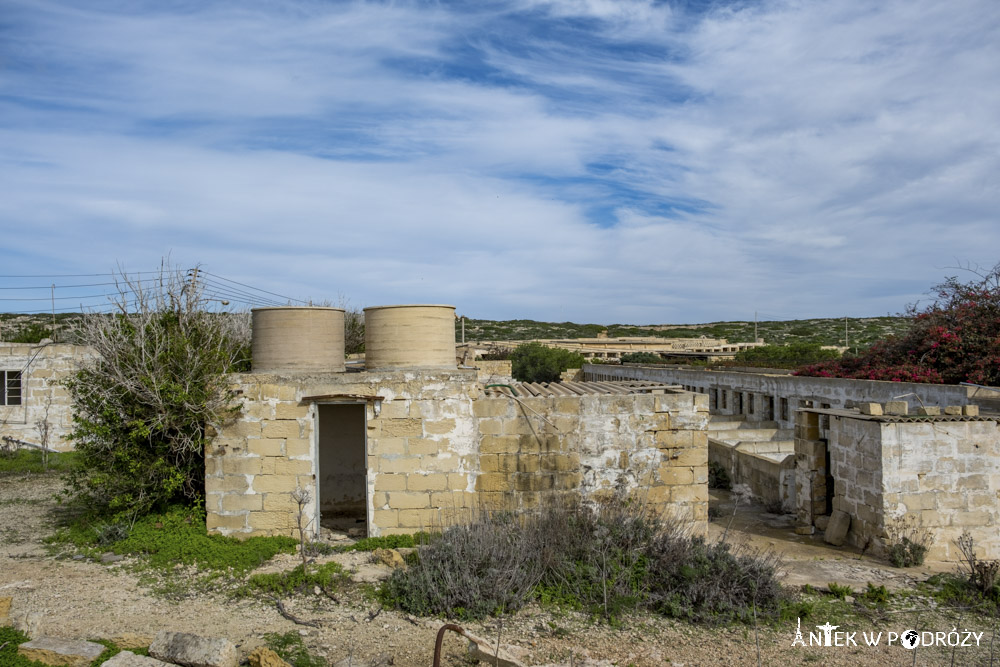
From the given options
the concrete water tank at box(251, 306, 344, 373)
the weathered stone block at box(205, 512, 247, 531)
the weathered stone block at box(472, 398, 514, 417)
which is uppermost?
the concrete water tank at box(251, 306, 344, 373)

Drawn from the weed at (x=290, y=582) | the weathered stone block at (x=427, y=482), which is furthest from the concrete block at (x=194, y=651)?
the weathered stone block at (x=427, y=482)

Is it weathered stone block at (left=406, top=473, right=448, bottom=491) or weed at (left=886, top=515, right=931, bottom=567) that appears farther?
weed at (left=886, top=515, right=931, bottom=567)

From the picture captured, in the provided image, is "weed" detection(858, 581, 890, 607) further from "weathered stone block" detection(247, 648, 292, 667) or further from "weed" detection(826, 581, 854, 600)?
"weathered stone block" detection(247, 648, 292, 667)

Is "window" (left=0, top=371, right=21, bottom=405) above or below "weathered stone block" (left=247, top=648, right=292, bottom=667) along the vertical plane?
above

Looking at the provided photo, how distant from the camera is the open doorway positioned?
11.2 metres

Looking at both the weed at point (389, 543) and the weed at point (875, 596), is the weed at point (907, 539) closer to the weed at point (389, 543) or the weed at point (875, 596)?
the weed at point (875, 596)

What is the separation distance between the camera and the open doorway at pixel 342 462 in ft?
36.8

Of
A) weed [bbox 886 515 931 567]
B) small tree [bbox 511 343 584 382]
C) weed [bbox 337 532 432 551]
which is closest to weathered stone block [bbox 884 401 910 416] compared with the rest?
weed [bbox 886 515 931 567]

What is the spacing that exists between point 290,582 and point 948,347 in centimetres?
1665

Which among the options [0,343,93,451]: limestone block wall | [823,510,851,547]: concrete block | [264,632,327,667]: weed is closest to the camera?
[264,632,327,667]: weed

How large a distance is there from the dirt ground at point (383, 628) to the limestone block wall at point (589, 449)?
5.80 feet

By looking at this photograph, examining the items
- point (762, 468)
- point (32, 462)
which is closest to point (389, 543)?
point (762, 468)

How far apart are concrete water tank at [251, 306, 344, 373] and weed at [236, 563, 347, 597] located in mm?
2669

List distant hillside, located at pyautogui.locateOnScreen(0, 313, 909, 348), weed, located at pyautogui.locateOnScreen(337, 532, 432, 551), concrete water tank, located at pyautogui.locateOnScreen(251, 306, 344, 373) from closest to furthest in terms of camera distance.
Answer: weed, located at pyautogui.locateOnScreen(337, 532, 432, 551)
concrete water tank, located at pyautogui.locateOnScreen(251, 306, 344, 373)
distant hillside, located at pyautogui.locateOnScreen(0, 313, 909, 348)
